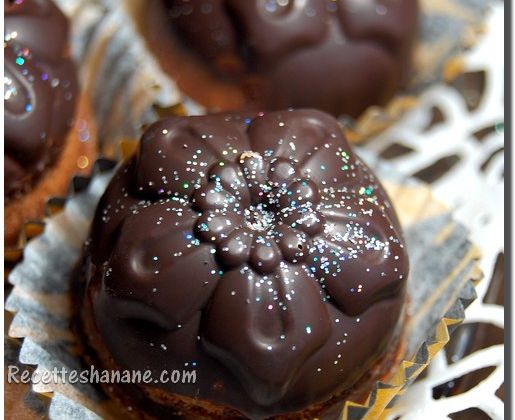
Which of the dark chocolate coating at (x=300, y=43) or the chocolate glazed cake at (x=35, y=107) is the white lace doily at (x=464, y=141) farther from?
the chocolate glazed cake at (x=35, y=107)

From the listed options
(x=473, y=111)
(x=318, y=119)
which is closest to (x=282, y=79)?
(x=318, y=119)

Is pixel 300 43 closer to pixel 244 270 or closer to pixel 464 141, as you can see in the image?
pixel 464 141

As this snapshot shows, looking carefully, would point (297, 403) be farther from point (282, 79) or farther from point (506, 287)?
point (282, 79)

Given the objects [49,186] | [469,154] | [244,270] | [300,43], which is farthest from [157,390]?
[469,154]

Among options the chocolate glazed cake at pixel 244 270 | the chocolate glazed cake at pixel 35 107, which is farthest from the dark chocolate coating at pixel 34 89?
the chocolate glazed cake at pixel 244 270

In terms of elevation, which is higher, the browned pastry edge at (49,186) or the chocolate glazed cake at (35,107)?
the chocolate glazed cake at (35,107)
